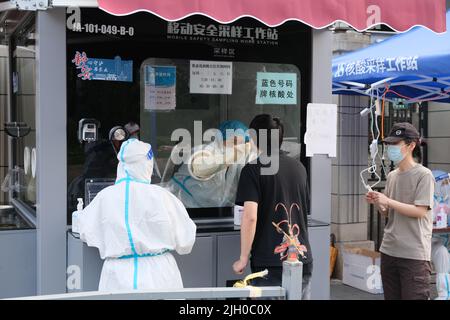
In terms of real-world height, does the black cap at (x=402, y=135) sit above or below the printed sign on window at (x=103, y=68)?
below

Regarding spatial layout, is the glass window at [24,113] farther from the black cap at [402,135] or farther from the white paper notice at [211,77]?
the black cap at [402,135]

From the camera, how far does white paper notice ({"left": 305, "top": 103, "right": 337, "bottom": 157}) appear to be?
457 cm

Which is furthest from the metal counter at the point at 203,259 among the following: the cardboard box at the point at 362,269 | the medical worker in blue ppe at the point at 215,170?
the cardboard box at the point at 362,269

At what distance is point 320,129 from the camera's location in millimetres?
4598

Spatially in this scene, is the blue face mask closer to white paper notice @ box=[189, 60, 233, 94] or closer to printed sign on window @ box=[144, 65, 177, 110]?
white paper notice @ box=[189, 60, 233, 94]

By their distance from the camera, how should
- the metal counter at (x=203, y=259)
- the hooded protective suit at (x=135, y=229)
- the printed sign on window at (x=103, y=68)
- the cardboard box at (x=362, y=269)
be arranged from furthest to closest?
1. the cardboard box at (x=362, y=269)
2. the printed sign on window at (x=103, y=68)
3. the metal counter at (x=203, y=259)
4. the hooded protective suit at (x=135, y=229)

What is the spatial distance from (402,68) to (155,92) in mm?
2759

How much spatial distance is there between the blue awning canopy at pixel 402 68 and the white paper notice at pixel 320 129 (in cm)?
155

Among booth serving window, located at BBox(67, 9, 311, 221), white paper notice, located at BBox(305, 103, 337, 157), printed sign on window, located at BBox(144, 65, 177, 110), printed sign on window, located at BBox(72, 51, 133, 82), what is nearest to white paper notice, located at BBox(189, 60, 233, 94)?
booth serving window, located at BBox(67, 9, 311, 221)

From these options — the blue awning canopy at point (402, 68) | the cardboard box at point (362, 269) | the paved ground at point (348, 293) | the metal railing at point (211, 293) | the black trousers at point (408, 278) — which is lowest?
the paved ground at point (348, 293)

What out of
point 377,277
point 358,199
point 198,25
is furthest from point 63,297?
point 358,199

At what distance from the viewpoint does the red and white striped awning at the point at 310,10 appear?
3441 mm

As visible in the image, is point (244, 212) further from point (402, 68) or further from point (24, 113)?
point (402, 68)
